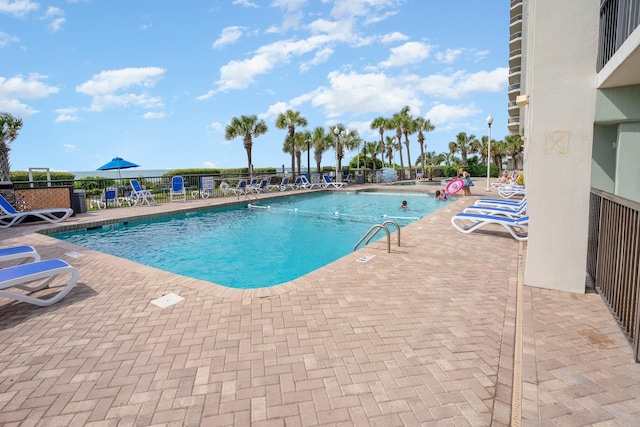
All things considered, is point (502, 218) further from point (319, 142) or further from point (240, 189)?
point (319, 142)

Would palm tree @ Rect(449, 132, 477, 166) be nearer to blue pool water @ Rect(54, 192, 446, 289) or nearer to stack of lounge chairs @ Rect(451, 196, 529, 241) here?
blue pool water @ Rect(54, 192, 446, 289)

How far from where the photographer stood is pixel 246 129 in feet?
87.8

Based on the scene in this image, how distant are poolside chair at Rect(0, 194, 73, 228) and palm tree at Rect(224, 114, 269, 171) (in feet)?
57.0

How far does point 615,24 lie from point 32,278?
733 cm

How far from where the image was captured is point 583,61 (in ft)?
11.6

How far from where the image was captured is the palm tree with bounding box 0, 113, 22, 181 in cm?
1504

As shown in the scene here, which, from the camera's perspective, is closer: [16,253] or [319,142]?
[16,253]

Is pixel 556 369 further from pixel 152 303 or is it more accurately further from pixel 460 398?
pixel 152 303

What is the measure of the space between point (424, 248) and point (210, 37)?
11.9m

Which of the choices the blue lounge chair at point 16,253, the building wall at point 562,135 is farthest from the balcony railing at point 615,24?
the blue lounge chair at point 16,253

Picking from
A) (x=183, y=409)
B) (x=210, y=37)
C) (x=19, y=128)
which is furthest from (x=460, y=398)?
(x=19, y=128)

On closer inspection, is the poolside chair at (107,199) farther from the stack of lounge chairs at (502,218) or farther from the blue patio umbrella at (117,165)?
the stack of lounge chairs at (502,218)

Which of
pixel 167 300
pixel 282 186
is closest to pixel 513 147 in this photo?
pixel 282 186

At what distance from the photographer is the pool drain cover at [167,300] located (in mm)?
3691
